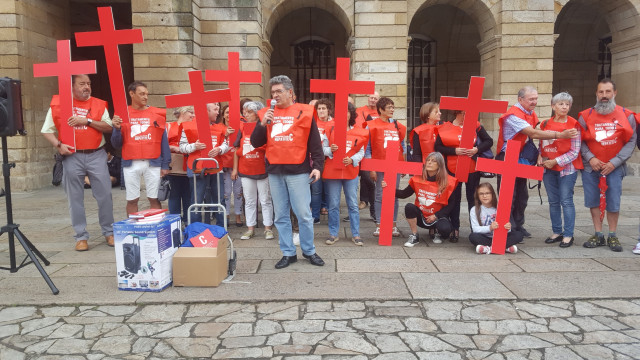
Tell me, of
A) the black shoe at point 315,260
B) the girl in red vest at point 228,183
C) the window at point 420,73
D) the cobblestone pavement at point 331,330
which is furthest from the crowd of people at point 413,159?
Result: the window at point 420,73

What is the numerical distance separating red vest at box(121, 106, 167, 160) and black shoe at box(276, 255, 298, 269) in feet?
7.07

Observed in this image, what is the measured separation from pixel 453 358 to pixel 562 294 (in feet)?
5.08

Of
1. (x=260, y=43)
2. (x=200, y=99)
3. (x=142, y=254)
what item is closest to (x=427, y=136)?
(x=200, y=99)

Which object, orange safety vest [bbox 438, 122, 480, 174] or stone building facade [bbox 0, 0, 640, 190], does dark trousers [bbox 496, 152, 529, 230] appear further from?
stone building facade [bbox 0, 0, 640, 190]

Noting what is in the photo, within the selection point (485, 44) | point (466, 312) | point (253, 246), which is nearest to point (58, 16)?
point (253, 246)

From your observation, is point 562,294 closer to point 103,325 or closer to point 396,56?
point 103,325

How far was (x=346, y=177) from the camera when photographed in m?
5.70

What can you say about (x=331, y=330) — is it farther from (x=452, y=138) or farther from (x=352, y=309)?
(x=452, y=138)

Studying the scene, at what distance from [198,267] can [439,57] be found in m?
15.7

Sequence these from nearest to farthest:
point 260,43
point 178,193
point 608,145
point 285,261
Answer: point 285,261 < point 608,145 < point 178,193 < point 260,43

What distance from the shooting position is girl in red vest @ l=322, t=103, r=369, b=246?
18.6ft

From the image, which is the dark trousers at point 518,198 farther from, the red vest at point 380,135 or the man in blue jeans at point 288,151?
the man in blue jeans at point 288,151

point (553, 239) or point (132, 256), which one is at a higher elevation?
point (132, 256)

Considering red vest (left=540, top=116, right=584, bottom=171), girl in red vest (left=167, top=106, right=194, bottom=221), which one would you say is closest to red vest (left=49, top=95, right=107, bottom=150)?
girl in red vest (left=167, top=106, right=194, bottom=221)
